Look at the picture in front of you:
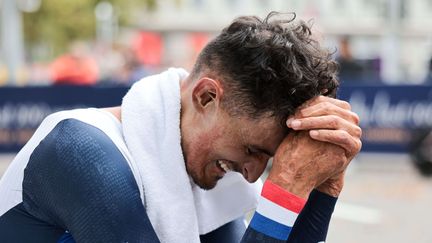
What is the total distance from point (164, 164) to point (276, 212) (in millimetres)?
269

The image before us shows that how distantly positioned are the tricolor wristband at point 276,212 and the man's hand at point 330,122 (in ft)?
0.46

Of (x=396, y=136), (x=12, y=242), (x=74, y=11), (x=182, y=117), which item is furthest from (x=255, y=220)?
(x=74, y=11)

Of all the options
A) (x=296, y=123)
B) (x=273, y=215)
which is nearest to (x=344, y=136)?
(x=296, y=123)

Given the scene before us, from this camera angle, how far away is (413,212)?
8.62 metres

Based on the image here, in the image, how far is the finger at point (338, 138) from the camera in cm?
187

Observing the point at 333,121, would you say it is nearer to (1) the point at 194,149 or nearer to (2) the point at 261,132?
(2) the point at 261,132

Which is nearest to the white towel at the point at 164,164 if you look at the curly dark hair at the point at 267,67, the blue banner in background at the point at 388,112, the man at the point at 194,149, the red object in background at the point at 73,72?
the man at the point at 194,149

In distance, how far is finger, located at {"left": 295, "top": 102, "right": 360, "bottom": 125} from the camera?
1.87 metres

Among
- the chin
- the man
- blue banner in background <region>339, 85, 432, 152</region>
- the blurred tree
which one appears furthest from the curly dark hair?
the blurred tree

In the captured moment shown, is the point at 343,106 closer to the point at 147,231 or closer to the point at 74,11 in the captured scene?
the point at 147,231

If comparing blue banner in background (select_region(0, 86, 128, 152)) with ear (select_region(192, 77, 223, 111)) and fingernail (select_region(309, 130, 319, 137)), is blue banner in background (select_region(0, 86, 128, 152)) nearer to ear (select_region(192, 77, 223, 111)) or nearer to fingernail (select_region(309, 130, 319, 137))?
ear (select_region(192, 77, 223, 111))

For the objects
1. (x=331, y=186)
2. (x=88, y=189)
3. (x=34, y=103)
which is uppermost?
(x=88, y=189)

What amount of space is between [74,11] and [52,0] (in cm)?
482

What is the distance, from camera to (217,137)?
1.94 meters
